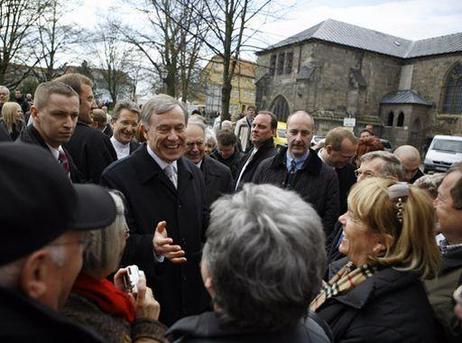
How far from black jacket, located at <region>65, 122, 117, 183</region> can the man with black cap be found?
11.0 ft

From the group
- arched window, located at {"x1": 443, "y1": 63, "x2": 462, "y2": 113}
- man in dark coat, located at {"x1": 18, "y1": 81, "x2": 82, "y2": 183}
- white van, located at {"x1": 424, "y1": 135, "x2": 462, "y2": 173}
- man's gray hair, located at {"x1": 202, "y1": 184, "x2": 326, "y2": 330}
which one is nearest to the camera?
man's gray hair, located at {"x1": 202, "y1": 184, "x2": 326, "y2": 330}

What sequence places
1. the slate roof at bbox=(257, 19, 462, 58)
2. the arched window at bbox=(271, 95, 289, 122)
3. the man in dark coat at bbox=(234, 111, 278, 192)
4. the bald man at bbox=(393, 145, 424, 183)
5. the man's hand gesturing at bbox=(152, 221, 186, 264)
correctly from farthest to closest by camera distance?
the arched window at bbox=(271, 95, 289, 122), the slate roof at bbox=(257, 19, 462, 58), the man in dark coat at bbox=(234, 111, 278, 192), the bald man at bbox=(393, 145, 424, 183), the man's hand gesturing at bbox=(152, 221, 186, 264)

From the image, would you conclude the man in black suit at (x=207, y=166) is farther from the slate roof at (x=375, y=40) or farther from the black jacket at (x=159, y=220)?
the slate roof at (x=375, y=40)

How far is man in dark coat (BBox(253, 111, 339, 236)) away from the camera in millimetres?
3982

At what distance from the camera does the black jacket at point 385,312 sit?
161 centimetres

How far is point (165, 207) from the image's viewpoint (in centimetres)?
269

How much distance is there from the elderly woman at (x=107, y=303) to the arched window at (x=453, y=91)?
3999 centimetres

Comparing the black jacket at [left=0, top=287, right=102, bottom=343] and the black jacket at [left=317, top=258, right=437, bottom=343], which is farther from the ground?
the black jacket at [left=0, top=287, right=102, bottom=343]

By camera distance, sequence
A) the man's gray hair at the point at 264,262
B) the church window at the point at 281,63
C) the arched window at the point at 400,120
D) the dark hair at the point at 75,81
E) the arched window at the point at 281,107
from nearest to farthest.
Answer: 1. the man's gray hair at the point at 264,262
2. the dark hair at the point at 75,81
3. the arched window at the point at 400,120
4. the arched window at the point at 281,107
5. the church window at the point at 281,63

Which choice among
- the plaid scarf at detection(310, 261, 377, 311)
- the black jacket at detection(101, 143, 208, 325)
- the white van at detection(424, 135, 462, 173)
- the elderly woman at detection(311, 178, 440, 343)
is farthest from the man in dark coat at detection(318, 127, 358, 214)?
the white van at detection(424, 135, 462, 173)

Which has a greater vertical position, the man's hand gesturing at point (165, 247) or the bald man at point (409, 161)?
the bald man at point (409, 161)

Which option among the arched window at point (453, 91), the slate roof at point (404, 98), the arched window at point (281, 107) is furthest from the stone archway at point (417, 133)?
the arched window at point (281, 107)

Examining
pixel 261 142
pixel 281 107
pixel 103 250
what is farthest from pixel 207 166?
pixel 281 107

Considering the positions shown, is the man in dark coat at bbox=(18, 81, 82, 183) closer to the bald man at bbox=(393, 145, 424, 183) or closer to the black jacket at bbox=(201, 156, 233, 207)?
the black jacket at bbox=(201, 156, 233, 207)
